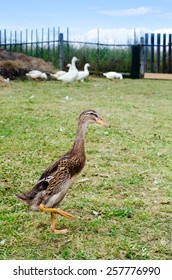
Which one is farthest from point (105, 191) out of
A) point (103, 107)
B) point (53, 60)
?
Answer: point (53, 60)

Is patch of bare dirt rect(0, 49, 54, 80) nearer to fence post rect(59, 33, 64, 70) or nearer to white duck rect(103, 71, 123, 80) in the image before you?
white duck rect(103, 71, 123, 80)

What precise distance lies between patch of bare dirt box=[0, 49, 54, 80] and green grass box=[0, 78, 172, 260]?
23.6 ft

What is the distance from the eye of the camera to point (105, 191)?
5652 mm

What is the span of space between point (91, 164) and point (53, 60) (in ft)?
60.3

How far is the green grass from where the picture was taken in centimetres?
418

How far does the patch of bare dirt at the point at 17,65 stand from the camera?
1916 cm

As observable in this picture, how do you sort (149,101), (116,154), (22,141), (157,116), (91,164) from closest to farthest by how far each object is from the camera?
1. (91,164)
2. (116,154)
3. (22,141)
4. (157,116)
5. (149,101)

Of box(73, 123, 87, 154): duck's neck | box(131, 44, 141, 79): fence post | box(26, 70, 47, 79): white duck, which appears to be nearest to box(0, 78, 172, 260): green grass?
box(73, 123, 87, 154): duck's neck

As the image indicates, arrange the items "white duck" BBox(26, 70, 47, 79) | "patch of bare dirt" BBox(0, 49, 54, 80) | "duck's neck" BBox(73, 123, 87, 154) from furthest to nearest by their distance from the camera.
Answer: "patch of bare dirt" BBox(0, 49, 54, 80) < "white duck" BBox(26, 70, 47, 79) < "duck's neck" BBox(73, 123, 87, 154)

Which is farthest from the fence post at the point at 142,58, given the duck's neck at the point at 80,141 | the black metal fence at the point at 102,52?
the duck's neck at the point at 80,141

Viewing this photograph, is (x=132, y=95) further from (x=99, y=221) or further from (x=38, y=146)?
(x=99, y=221)

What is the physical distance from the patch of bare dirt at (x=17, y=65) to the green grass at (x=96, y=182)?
7198 millimetres

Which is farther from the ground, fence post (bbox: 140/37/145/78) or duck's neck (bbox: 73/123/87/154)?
fence post (bbox: 140/37/145/78)

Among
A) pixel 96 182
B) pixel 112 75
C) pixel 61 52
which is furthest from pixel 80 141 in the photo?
pixel 61 52
